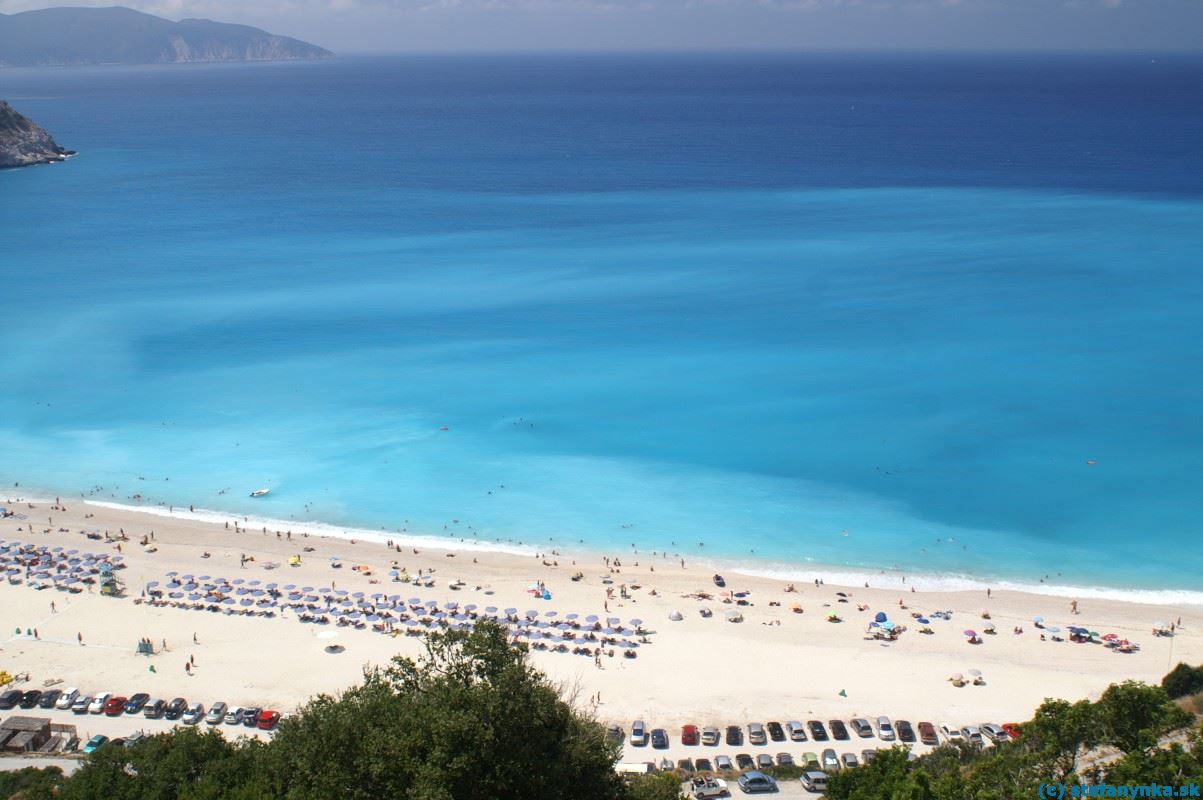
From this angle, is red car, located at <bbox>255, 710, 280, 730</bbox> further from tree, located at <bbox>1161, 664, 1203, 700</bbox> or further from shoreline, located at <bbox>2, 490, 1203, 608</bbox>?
tree, located at <bbox>1161, 664, 1203, 700</bbox>

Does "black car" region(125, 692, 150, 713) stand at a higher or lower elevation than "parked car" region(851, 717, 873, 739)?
higher

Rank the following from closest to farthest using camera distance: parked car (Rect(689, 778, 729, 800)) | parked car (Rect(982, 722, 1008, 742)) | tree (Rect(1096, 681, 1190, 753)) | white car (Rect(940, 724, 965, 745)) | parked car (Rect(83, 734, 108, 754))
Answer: tree (Rect(1096, 681, 1190, 753)), parked car (Rect(689, 778, 729, 800)), parked car (Rect(83, 734, 108, 754)), parked car (Rect(982, 722, 1008, 742)), white car (Rect(940, 724, 965, 745))

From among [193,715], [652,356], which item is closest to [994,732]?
[193,715]

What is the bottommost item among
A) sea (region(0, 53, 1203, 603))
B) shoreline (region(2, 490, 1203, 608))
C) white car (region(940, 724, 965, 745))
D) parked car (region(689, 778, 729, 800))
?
parked car (region(689, 778, 729, 800))

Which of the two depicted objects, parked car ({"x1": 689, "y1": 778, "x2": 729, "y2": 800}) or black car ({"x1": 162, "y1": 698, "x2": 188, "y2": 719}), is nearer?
parked car ({"x1": 689, "y1": 778, "x2": 729, "y2": 800})

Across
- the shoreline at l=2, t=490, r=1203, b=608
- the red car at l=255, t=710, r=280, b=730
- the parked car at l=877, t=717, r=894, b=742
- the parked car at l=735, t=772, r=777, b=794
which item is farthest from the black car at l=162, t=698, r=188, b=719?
the parked car at l=877, t=717, r=894, b=742

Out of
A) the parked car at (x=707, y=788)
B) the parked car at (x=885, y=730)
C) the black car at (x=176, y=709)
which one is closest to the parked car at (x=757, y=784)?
the parked car at (x=707, y=788)

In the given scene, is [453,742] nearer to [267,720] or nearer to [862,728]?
[267,720]
